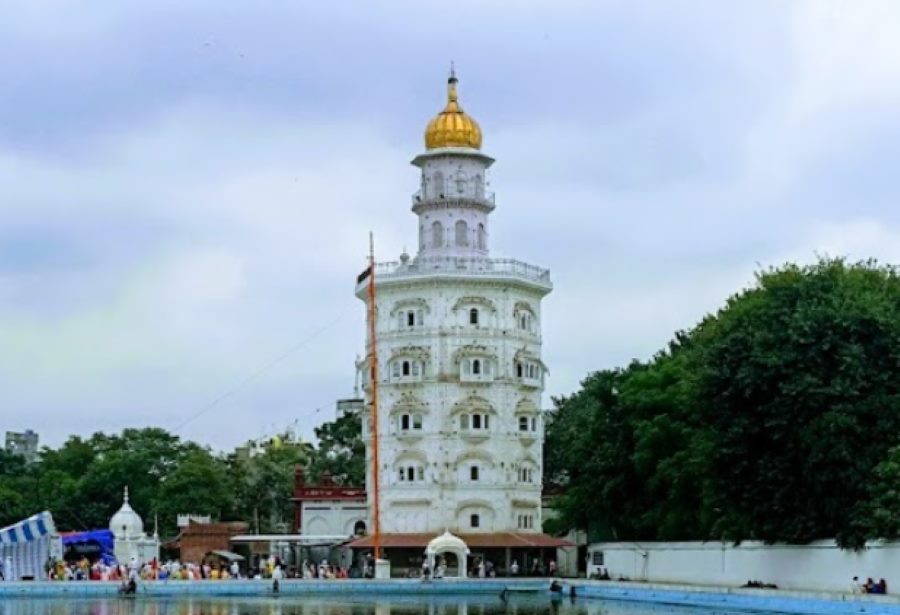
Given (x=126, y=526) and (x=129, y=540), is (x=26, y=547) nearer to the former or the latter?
(x=129, y=540)

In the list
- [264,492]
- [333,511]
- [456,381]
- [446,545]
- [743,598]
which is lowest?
[743,598]

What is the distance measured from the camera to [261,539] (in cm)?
6700

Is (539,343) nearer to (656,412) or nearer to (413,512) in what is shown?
(413,512)

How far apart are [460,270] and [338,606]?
2212 cm

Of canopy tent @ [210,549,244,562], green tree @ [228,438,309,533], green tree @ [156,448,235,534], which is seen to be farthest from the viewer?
green tree @ [228,438,309,533]

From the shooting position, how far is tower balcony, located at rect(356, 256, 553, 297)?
212 feet

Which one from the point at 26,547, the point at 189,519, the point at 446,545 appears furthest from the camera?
the point at 189,519

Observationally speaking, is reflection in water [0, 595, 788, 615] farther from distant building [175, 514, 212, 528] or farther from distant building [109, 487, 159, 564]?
distant building [175, 514, 212, 528]

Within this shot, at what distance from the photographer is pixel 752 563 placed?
45469mm

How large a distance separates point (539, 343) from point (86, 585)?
23.2 m

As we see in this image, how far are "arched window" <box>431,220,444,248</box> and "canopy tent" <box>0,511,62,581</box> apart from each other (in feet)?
66.8

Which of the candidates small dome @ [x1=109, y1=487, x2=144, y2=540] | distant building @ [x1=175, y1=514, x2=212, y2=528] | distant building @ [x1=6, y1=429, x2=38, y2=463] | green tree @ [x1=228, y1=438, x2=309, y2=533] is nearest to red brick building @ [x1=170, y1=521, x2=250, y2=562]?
distant building @ [x1=175, y1=514, x2=212, y2=528]

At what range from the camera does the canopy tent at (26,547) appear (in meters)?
54.6

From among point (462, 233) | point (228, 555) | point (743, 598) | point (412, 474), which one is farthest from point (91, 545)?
point (743, 598)
